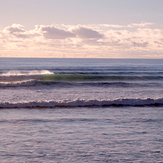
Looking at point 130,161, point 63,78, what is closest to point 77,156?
point 130,161

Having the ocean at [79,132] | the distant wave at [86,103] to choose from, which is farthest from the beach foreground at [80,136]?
the distant wave at [86,103]

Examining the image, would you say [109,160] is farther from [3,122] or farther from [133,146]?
[3,122]

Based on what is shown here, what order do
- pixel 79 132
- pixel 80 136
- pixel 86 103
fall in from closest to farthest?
pixel 80 136, pixel 79 132, pixel 86 103

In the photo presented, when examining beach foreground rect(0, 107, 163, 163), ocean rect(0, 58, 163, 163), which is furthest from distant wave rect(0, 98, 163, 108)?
beach foreground rect(0, 107, 163, 163)

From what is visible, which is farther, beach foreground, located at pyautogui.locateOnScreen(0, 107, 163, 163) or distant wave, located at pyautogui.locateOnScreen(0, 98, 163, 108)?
distant wave, located at pyautogui.locateOnScreen(0, 98, 163, 108)

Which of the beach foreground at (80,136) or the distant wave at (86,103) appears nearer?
the beach foreground at (80,136)

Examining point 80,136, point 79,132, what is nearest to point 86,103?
point 79,132

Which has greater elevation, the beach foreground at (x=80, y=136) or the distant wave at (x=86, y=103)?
the distant wave at (x=86, y=103)

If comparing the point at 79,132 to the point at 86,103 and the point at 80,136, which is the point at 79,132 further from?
the point at 86,103

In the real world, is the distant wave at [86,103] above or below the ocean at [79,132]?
above

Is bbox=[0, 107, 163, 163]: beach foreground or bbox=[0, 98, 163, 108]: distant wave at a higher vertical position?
bbox=[0, 98, 163, 108]: distant wave

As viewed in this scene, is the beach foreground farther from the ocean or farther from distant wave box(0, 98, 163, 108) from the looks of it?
distant wave box(0, 98, 163, 108)

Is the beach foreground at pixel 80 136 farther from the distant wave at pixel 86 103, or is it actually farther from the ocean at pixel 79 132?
the distant wave at pixel 86 103

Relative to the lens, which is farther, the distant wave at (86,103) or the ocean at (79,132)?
the distant wave at (86,103)
